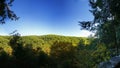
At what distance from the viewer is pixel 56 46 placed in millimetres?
76188

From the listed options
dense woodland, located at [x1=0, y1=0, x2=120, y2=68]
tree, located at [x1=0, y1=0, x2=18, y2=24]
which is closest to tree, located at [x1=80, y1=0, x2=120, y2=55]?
dense woodland, located at [x1=0, y1=0, x2=120, y2=68]

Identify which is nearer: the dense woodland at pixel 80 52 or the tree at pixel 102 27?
the dense woodland at pixel 80 52

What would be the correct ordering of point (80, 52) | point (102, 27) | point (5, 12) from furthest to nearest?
point (80, 52) < point (102, 27) < point (5, 12)

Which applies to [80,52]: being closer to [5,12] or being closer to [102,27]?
[102,27]

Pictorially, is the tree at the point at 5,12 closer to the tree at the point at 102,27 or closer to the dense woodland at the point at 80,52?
the dense woodland at the point at 80,52

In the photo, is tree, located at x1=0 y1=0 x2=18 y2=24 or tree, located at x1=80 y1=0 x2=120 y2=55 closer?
tree, located at x1=0 y1=0 x2=18 y2=24

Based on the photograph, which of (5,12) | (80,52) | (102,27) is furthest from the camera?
(80,52)

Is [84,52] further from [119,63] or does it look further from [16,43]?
[119,63]

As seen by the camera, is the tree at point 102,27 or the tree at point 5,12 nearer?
the tree at point 5,12

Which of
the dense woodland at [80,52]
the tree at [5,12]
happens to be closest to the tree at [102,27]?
the dense woodland at [80,52]

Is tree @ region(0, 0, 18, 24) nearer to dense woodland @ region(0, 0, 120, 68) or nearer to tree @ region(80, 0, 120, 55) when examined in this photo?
dense woodland @ region(0, 0, 120, 68)

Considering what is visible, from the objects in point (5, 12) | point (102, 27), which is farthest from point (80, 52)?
point (5, 12)

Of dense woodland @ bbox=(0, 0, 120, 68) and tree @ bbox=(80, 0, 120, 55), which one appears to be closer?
dense woodland @ bbox=(0, 0, 120, 68)

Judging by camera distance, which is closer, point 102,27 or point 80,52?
point 102,27
